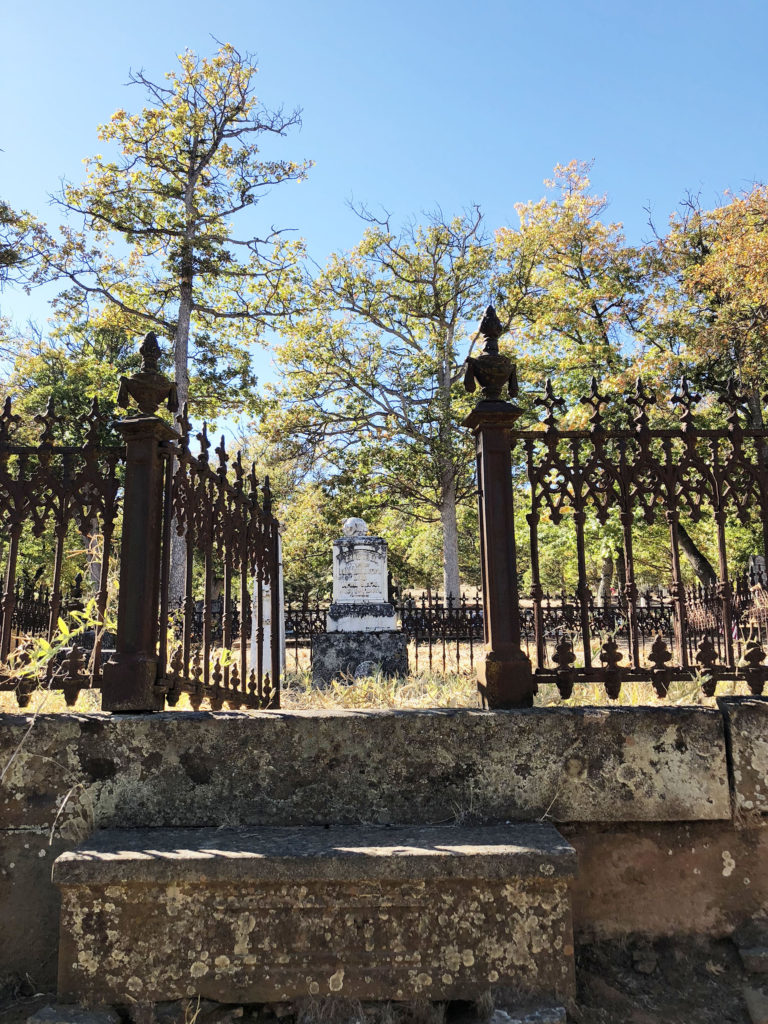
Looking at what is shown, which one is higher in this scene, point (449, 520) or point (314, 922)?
point (449, 520)

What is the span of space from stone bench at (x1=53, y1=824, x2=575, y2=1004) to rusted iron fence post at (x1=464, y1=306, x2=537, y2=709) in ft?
2.46

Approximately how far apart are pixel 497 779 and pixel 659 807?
0.65 metres

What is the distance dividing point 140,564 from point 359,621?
26.7ft

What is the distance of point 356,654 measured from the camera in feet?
34.5

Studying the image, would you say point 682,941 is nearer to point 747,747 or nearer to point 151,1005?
point 747,747

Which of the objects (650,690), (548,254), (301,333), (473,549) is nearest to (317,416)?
(301,333)

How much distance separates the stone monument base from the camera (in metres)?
10.4

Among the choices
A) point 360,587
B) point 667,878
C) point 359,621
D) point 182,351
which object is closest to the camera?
point 667,878

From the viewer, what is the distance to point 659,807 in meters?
2.65

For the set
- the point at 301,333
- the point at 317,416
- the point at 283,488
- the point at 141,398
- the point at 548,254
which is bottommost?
the point at 141,398

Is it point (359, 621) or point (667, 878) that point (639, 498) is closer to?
point (667, 878)

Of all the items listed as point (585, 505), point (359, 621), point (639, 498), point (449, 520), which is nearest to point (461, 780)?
point (585, 505)

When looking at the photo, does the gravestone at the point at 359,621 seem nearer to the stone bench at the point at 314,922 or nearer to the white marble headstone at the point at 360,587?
the white marble headstone at the point at 360,587

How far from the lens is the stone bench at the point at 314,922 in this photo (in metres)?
2.20
